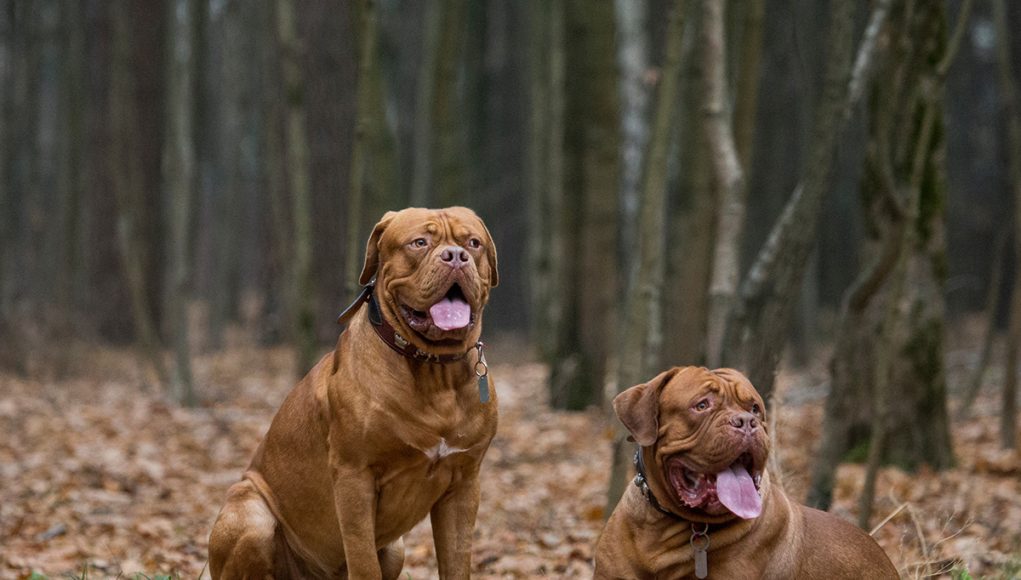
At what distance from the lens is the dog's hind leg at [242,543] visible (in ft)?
15.0

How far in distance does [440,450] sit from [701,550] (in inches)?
39.6

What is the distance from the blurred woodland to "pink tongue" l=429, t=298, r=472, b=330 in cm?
204

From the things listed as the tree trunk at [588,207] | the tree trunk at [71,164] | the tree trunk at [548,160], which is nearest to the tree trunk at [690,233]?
the tree trunk at [588,207]

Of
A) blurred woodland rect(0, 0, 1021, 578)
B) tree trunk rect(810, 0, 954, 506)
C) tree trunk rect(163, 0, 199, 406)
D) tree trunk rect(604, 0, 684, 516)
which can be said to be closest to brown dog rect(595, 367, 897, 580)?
blurred woodland rect(0, 0, 1021, 578)

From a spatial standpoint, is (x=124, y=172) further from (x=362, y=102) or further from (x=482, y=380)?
(x=482, y=380)

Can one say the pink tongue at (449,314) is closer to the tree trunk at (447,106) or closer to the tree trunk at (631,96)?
the tree trunk at (447,106)

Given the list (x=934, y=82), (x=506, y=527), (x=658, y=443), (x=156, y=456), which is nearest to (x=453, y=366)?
(x=658, y=443)

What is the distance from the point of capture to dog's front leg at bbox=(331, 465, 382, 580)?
4258 mm

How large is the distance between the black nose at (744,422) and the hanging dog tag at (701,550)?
1.41 ft

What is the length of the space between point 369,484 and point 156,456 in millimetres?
5347

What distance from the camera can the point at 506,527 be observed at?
23.3 ft

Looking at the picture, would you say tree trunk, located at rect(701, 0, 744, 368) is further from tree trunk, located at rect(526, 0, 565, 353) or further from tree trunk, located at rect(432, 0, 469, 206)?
tree trunk, located at rect(526, 0, 565, 353)

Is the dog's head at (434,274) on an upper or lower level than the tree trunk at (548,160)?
upper

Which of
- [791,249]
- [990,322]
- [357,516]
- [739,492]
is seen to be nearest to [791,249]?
[791,249]
